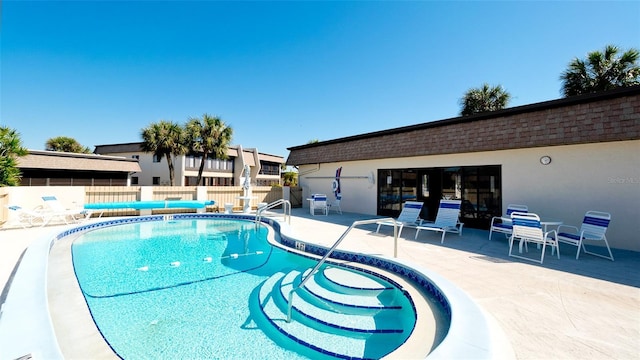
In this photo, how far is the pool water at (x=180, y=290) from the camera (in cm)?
287

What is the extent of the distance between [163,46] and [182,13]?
397cm

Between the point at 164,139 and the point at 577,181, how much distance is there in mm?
24325

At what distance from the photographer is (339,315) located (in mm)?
3391

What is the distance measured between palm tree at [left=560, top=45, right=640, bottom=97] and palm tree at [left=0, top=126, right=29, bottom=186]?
25192mm

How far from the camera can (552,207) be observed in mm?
7523

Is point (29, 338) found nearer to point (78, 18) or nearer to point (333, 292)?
point (333, 292)

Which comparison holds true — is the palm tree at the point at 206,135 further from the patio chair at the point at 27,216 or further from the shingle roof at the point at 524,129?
the shingle roof at the point at 524,129

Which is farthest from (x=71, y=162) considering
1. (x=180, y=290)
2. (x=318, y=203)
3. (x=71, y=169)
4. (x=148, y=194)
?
(x=180, y=290)

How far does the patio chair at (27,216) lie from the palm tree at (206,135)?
38.7 ft

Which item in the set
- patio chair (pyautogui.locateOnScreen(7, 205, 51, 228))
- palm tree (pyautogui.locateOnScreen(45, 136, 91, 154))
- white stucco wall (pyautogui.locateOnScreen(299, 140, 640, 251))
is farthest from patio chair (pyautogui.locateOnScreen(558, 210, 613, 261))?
palm tree (pyautogui.locateOnScreen(45, 136, 91, 154))

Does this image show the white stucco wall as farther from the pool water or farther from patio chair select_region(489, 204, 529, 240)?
the pool water

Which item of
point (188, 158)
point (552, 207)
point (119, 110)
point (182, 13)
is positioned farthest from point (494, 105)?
point (119, 110)

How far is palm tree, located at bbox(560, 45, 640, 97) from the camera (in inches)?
481

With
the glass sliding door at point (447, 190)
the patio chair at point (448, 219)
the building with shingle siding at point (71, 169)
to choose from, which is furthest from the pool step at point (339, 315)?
the building with shingle siding at point (71, 169)
